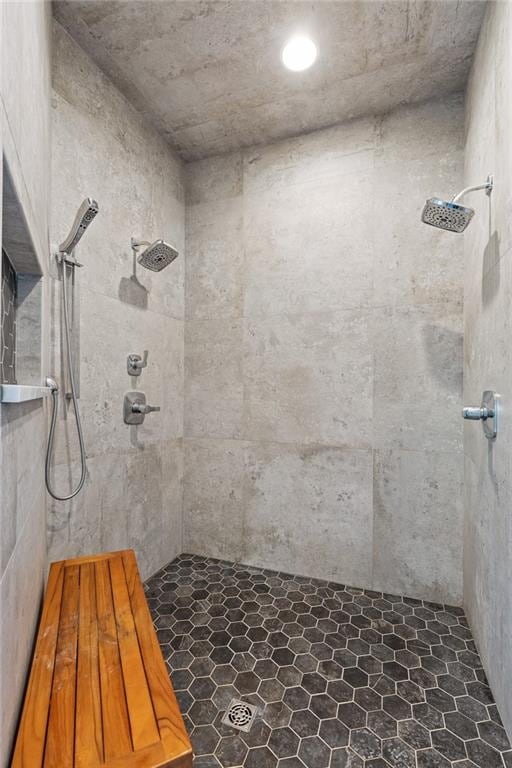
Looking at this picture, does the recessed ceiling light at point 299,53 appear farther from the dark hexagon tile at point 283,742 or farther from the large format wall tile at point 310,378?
the dark hexagon tile at point 283,742

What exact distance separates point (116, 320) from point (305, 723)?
6.09ft

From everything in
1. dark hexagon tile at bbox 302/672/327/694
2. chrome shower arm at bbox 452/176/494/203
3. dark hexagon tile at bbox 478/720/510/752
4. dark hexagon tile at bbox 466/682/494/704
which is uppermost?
chrome shower arm at bbox 452/176/494/203

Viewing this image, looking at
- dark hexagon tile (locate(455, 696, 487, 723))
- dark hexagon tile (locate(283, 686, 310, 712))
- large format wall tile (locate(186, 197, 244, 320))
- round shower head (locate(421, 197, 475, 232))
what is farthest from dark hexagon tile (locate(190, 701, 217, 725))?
round shower head (locate(421, 197, 475, 232))

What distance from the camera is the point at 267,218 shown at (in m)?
2.31

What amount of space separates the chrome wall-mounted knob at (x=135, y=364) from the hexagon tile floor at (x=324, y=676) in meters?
1.21

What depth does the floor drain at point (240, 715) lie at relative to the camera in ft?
3.94

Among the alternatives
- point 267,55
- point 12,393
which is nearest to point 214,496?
point 12,393

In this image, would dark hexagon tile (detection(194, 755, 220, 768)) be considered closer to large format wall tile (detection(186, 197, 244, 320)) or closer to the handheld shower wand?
the handheld shower wand

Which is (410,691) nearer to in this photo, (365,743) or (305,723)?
(365,743)

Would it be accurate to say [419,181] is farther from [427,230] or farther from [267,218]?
[267,218]

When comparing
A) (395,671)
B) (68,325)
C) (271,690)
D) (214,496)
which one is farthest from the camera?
(214,496)

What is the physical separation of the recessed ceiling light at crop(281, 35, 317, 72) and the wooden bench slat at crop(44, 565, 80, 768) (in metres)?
2.46

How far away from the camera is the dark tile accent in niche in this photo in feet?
3.45

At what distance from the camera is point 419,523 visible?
196 centimetres
